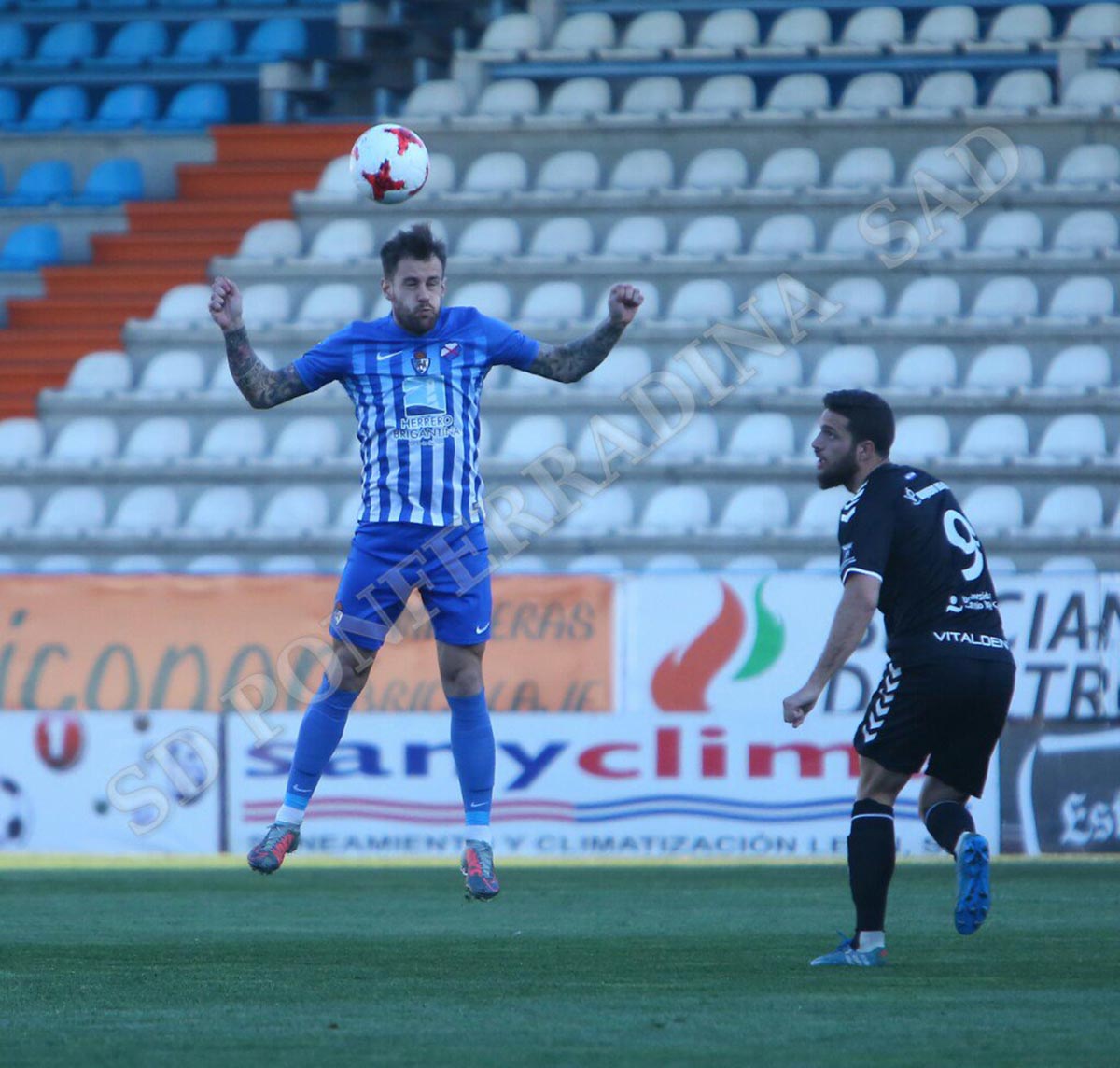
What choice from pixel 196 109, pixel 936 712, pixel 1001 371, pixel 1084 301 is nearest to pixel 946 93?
pixel 1084 301

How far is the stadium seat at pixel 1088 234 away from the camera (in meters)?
14.8

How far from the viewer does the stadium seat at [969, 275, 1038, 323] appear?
48.1 feet

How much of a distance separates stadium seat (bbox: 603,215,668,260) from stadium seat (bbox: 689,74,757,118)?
1.17 metres

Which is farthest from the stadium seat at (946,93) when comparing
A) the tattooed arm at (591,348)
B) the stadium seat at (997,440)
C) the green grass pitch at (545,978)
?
the tattooed arm at (591,348)

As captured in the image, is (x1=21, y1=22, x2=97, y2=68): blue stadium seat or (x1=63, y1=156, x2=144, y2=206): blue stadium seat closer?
(x1=63, y1=156, x2=144, y2=206): blue stadium seat

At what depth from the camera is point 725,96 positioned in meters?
16.5

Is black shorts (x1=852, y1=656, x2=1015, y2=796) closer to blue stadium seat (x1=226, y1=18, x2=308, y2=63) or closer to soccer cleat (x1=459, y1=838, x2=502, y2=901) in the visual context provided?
soccer cleat (x1=459, y1=838, x2=502, y2=901)

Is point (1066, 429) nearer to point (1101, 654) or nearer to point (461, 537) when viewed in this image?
point (1101, 654)

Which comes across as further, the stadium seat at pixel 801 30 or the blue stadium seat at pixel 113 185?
the blue stadium seat at pixel 113 185

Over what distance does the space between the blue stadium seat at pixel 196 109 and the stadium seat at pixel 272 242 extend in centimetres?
196

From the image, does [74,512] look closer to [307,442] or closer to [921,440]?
[307,442]

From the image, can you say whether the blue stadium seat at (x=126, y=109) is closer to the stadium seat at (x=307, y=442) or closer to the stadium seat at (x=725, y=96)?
the stadium seat at (x=307, y=442)

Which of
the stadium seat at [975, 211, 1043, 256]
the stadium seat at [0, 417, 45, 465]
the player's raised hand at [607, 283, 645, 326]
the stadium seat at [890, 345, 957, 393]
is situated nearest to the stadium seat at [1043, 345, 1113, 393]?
the stadium seat at [890, 345, 957, 393]

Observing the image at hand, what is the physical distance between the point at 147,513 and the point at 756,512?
174 inches
